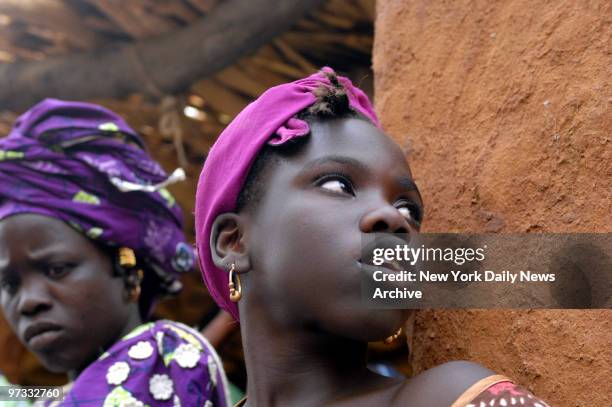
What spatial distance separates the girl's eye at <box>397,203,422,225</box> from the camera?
1581 millimetres

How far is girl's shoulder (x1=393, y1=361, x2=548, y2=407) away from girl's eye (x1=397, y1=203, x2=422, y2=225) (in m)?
0.33

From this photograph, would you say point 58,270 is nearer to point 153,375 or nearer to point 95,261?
point 95,261

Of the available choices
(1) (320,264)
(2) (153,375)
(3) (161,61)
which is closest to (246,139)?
(1) (320,264)

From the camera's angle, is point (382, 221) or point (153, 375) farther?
point (153, 375)

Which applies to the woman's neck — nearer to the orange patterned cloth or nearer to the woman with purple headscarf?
the orange patterned cloth

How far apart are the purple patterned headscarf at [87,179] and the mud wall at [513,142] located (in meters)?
0.85

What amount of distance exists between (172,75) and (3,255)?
1.02 metres

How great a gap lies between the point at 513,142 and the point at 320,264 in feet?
1.58

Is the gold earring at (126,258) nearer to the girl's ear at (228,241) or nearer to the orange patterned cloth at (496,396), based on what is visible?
the girl's ear at (228,241)

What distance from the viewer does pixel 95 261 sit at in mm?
2420

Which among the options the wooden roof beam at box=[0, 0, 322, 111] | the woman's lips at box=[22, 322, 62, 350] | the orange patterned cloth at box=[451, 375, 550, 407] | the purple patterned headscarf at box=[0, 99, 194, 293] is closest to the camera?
the orange patterned cloth at box=[451, 375, 550, 407]

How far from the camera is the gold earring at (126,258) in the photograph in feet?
8.09

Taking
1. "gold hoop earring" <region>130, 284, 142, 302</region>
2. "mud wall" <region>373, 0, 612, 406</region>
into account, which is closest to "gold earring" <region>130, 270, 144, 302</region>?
"gold hoop earring" <region>130, 284, 142, 302</region>

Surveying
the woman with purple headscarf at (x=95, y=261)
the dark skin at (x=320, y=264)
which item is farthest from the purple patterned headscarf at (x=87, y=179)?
the dark skin at (x=320, y=264)
